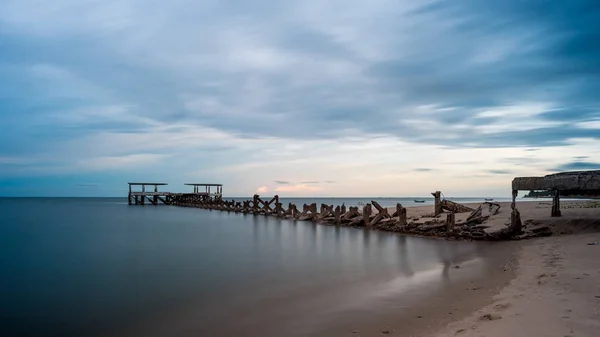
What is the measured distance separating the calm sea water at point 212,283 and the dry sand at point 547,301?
1685 millimetres

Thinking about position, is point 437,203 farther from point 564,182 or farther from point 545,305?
point 545,305

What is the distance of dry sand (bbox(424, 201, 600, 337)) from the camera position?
16.8 feet

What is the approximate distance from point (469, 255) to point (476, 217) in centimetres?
816

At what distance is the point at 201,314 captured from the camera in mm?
7805

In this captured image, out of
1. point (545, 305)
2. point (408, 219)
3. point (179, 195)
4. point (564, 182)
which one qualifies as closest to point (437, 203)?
point (408, 219)

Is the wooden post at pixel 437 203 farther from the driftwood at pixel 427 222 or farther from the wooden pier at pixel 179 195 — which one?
the wooden pier at pixel 179 195

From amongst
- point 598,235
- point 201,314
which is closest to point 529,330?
point 201,314

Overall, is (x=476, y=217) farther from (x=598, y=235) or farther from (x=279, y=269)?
(x=279, y=269)

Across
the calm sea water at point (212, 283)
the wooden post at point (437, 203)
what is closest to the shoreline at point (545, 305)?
the calm sea water at point (212, 283)

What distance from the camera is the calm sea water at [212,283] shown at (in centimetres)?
734

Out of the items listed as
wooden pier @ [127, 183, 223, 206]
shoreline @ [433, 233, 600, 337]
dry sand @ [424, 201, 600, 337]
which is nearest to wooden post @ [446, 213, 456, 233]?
dry sand @ [424, 201, 600, 337]

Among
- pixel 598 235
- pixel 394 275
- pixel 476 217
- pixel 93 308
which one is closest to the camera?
pixel 93 308

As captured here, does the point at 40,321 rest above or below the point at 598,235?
below

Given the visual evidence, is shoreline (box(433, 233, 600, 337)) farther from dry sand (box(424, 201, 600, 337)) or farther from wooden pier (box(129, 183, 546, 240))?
wooden pier (box(129, 183, 546, 240))
